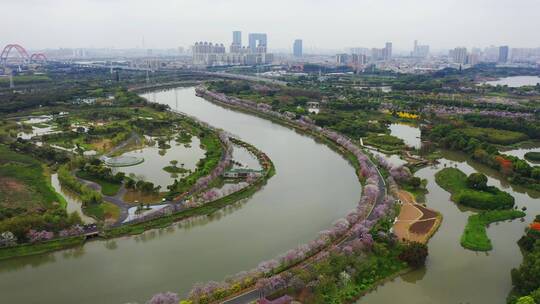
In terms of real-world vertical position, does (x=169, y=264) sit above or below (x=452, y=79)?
below

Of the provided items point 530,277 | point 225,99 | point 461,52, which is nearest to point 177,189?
point 530,277

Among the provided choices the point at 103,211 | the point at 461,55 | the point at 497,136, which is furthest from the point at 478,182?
the point at 461,55

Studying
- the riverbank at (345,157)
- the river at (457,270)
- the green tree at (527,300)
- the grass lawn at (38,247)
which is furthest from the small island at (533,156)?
the grass lawn at (38,247)

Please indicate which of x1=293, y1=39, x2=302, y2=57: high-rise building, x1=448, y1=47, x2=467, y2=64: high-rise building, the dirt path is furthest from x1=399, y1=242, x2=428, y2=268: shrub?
x1=293, y1=39, x2=302, y2=57: high-rise building

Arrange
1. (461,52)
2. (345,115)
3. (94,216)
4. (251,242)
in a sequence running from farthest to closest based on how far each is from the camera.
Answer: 1. (461,52)
2. (345,115)
3. (94,216)
4. (251,242)

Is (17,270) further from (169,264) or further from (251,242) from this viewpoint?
(251,242)

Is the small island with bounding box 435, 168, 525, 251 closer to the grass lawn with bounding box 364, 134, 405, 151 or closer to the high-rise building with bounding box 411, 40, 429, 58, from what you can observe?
the grass lawn with bounding box 364, 134, 405, 151

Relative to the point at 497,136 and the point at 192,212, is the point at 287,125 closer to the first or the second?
the point at 497,136

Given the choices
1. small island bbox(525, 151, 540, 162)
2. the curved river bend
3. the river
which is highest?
small island bbox(525, 151, 540, 162)
